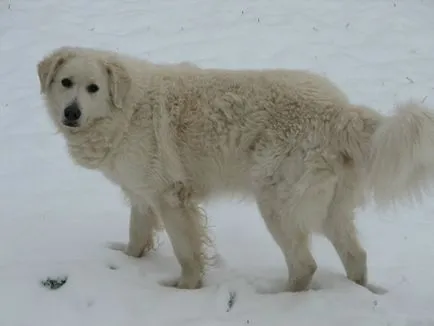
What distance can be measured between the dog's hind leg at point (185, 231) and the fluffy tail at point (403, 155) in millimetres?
1304

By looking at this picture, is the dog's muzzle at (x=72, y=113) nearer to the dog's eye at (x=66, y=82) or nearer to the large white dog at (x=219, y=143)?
the large white dog at (x=219, y=143)

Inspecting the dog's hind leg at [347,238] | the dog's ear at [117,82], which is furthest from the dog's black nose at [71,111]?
the dog's hind leg at [347,238]

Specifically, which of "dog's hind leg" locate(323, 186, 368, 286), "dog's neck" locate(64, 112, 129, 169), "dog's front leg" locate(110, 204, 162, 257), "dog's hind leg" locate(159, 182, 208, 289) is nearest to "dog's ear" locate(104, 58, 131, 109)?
"dog's neck" locate(64, 112, 129, 169)

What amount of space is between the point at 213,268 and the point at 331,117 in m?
1.52

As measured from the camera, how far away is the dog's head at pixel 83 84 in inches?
183

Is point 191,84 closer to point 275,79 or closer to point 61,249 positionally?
point 275,79

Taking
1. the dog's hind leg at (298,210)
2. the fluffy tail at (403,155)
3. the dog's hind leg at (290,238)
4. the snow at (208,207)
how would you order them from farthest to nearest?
the dog's hind leg at (290,238)
the dog's hind leg at (298,210)
the snow at (208,207)
the fluffy tail at (403,155)

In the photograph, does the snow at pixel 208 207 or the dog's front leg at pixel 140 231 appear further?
the dog's front leg at pixel 140 231

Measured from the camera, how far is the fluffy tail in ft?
12.8

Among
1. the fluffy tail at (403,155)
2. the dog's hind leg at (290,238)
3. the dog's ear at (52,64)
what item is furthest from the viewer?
the dog's ear at (52,64)

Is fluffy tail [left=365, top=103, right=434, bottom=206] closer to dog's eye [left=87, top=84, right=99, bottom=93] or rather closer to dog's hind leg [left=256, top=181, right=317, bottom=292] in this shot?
dog's hind leg [left=256, top=181, right=317, bottom=292]

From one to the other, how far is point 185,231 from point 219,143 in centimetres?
68

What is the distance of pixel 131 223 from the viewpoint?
207 inches

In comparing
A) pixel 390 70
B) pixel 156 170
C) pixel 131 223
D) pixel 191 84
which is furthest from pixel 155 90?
pixel 390 70
